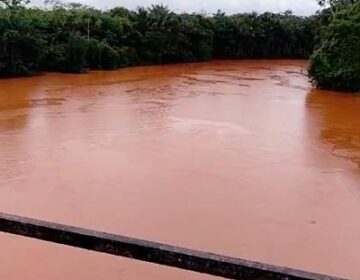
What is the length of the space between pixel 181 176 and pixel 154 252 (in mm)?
5437

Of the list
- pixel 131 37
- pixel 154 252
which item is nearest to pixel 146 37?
pixel 131 37

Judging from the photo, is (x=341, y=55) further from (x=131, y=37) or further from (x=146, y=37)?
(x=131, y=37)

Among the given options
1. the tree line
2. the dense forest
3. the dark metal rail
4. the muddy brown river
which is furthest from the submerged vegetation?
the dark metal rail

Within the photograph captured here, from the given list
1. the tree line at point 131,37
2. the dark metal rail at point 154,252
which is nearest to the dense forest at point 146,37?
the tree line at point 131,37

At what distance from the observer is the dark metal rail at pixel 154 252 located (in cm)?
104

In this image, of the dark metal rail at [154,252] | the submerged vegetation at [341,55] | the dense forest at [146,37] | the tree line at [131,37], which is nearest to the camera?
the dark metal rail at [154,252]

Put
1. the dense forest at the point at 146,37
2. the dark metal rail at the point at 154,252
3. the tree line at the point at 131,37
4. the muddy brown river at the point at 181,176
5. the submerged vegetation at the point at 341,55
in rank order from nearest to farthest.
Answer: the dark metal rail at the point at 154,252 → the muddy brown river at the point at 181,176 → the submerged vegetation at the point at 341,55 → the dense forest at the point at 146,37 → the tree line at the point at 131,37

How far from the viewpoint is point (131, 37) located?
1986 cm

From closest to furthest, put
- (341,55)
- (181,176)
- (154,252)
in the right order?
(154,252)
(181,176)
(341,55)

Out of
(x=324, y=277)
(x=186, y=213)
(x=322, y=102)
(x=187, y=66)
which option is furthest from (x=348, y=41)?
(x=324, y=277)

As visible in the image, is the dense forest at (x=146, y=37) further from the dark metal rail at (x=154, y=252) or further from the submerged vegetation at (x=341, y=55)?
the dark metal rail at (x=154, y=252)

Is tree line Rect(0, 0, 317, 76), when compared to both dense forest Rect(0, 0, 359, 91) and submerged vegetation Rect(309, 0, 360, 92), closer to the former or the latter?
dense forest Rect(0, 0, 359, 91)

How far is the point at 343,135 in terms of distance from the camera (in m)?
9.41

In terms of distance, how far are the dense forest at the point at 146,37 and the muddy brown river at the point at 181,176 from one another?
2.97 m
